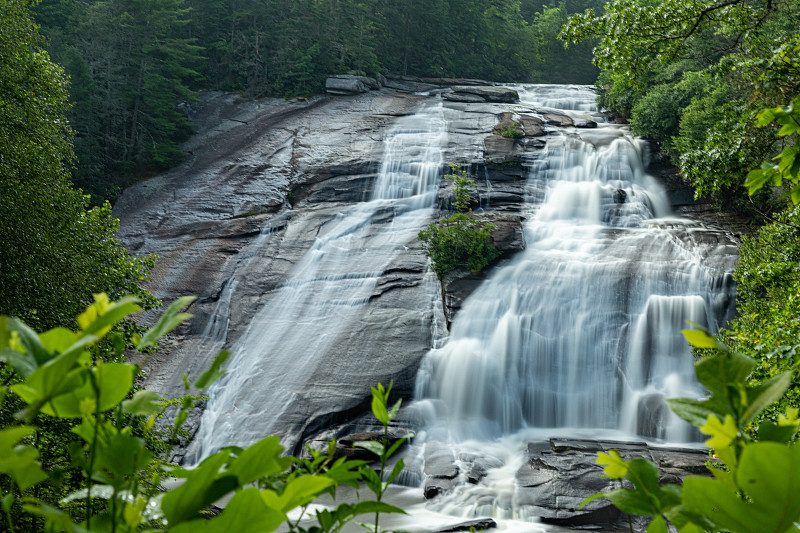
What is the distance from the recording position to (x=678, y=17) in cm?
798

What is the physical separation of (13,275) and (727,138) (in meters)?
9.53

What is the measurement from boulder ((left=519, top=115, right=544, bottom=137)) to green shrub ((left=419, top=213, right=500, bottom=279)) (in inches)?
282

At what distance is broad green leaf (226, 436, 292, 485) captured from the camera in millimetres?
543

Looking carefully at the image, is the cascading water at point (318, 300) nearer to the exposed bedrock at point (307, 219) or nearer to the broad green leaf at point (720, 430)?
the exposed bedrock at point (307, 219)

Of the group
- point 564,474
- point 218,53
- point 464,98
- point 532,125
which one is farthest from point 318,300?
point 218,53

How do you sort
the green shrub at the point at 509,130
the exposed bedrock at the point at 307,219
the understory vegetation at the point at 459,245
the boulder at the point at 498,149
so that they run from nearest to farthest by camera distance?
the exposed bedrock at the point at 307,219 < the understory vegetation at the point at 459,245 < the boulder at the point at 498,149 < the green shrub at the point at 509,130

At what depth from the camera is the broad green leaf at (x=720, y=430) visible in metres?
0.49

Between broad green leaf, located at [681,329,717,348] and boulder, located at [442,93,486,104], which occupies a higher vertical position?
boulder, located at [442,93,486,104]

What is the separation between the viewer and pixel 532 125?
21.9 m

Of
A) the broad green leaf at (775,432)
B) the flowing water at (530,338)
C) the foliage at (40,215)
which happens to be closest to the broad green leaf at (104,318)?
the broad green leaf at (775,432)

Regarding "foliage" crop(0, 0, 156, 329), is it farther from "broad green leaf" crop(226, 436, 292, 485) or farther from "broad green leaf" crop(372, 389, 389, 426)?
"broad green leaf" crop(226, 436, 292, 485)

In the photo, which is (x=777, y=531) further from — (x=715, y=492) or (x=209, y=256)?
(x=209, y=256)

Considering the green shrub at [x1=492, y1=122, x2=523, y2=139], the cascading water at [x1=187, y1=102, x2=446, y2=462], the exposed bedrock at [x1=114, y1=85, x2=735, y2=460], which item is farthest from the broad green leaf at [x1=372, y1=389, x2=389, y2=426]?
the green shrub at [x1=492, y1=122, x2=523, y2=139]

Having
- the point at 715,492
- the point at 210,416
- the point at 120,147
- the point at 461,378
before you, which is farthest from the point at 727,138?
the point at 120,147
